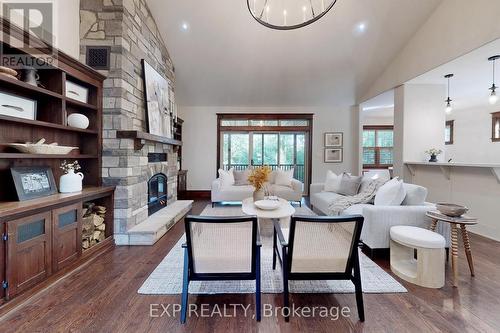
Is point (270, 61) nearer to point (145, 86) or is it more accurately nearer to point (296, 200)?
point (145, 86)

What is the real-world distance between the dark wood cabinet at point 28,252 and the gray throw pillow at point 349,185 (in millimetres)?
4129

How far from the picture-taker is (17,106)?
212 cm

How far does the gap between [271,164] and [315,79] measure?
2674 mm

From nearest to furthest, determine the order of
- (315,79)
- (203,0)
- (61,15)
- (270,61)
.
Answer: (61,15) < (203,0) < (270,61) < (315,79)

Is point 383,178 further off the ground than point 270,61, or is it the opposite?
point 270,61

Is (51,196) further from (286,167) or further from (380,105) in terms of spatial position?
(380,105)

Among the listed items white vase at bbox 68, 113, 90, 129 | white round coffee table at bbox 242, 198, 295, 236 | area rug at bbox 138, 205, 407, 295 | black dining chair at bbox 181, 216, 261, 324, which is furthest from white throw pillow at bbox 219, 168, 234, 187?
black dining chair at bbox 181, 216, 261, 324

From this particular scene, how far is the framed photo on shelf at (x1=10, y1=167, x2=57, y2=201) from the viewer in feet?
6.63

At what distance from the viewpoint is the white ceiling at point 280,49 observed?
3896 mm

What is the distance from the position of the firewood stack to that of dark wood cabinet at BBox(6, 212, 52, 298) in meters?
0.62

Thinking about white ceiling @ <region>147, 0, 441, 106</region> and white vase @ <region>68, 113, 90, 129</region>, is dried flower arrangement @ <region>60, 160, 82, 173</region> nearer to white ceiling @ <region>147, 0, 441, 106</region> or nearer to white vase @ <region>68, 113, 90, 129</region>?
white vase @ <region>68, 113, 90, 129</region>

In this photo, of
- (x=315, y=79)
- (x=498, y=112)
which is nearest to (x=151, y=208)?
(x=315, y=79)

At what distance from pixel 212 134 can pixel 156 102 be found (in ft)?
9.37

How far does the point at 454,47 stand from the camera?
133 inches
